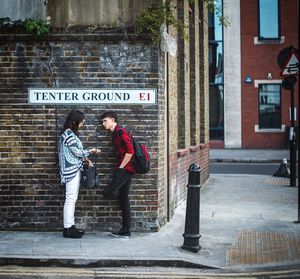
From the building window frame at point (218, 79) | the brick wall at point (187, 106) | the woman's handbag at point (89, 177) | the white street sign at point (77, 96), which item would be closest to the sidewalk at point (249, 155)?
the building window frame at point (218, 79)

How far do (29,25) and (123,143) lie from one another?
7.42 feet

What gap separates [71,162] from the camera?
29.3 ft

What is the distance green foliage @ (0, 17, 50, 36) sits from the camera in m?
9.21

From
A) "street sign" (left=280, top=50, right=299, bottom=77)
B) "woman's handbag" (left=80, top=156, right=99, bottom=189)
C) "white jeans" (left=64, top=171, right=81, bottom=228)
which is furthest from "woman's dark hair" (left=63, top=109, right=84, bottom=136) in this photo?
"street sign" (left=280, top=50, right=299, bottom=77)

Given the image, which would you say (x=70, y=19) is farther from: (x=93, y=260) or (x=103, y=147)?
(x=93, y=260)

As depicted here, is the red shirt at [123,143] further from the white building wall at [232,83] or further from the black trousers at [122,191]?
the white building wall at [232,83]

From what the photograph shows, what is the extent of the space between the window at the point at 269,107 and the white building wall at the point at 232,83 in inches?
44.2

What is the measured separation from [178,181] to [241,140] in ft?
64.5

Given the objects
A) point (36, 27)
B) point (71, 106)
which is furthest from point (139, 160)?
point (36, 27)

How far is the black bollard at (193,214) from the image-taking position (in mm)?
8352

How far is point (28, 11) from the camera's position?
9.62m

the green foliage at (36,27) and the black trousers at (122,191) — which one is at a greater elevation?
the green foliage at (36,27)

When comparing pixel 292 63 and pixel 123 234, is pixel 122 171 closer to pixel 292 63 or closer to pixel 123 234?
pixel 123 234

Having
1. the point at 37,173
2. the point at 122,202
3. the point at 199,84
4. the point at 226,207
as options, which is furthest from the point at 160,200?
the point at 199,84
